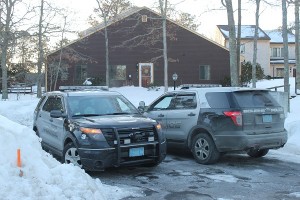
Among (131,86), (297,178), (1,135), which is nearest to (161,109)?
(297,178)

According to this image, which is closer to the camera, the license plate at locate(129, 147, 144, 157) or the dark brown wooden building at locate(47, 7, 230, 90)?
the license plate at locate(129, 147, 144, 157)

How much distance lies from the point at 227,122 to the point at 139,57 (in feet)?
92.5

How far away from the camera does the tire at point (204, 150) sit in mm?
8883

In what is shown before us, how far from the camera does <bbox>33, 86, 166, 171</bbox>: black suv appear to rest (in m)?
7.66

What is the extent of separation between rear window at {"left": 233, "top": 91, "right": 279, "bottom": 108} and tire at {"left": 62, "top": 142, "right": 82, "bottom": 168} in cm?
333

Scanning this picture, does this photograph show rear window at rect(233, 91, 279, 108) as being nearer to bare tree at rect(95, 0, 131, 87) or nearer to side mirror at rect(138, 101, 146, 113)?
side mirror at rect(138, 101, 146, 113)

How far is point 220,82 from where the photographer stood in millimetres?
37031

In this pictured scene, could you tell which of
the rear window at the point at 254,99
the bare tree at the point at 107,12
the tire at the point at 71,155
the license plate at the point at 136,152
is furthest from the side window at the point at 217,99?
the bare tree at the point at 107,12

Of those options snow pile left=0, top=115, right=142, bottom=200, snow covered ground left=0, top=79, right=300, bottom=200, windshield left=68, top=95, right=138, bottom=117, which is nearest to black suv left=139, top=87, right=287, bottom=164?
windshield left=68, top=95, right=138, bottom=117

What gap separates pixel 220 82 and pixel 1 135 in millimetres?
32717

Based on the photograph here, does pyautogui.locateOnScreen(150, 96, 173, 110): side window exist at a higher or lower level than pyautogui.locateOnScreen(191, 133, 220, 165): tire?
higher

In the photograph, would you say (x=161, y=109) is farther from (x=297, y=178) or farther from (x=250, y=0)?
(x=250, y=0)

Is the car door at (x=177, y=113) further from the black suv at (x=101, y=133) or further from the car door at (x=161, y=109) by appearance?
the black suv at (x=101, y=133)

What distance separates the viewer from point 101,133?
7.66 m
